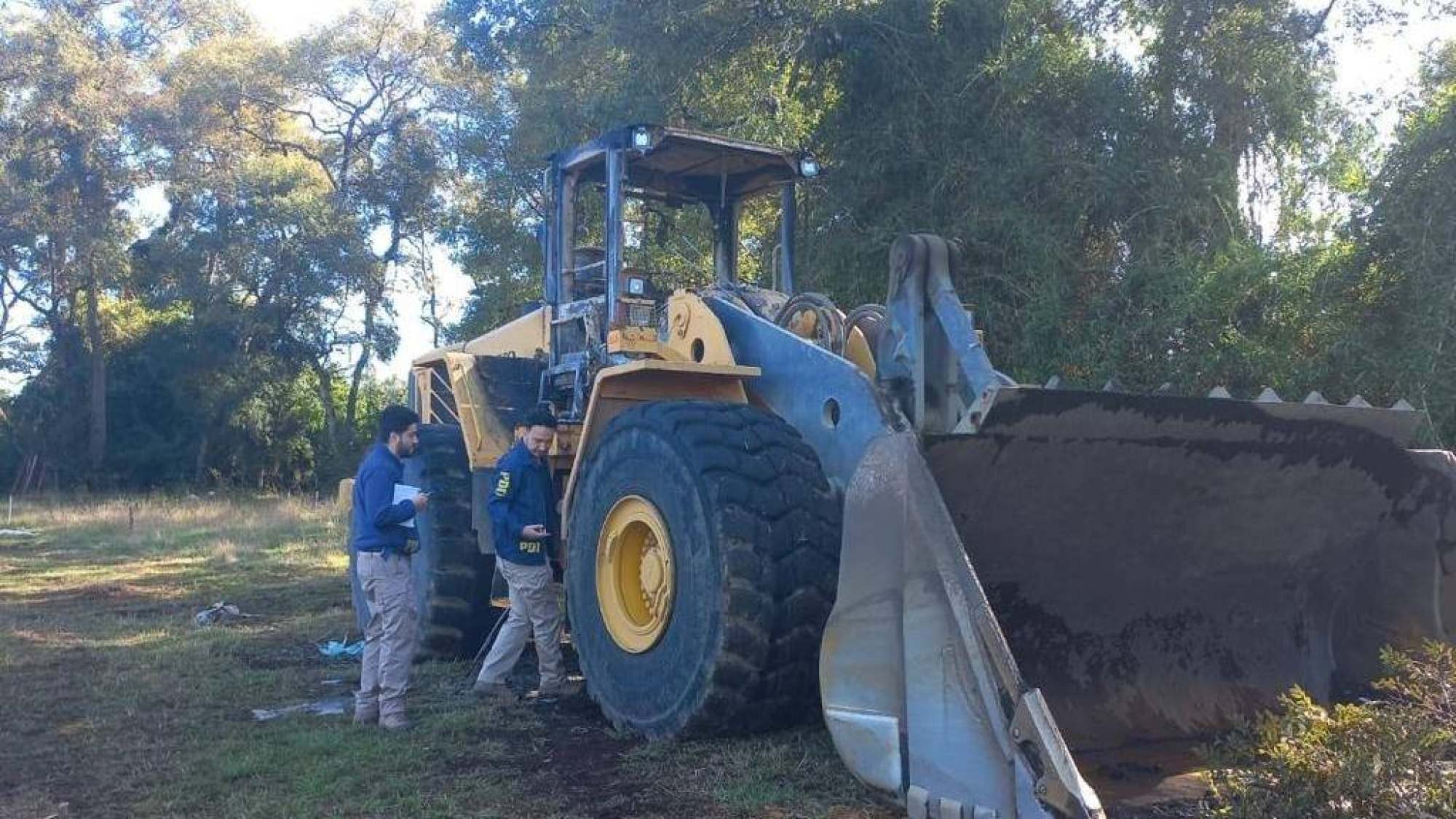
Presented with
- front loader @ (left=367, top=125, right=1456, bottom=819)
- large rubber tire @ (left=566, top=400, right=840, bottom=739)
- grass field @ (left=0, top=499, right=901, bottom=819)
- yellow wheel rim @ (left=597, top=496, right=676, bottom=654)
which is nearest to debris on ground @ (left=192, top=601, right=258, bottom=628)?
grass field @ (left=0, top=499, right=901, bottom=819)

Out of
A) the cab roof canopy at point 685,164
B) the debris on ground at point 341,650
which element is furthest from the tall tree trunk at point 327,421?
the cab roof canopy at point 685,164

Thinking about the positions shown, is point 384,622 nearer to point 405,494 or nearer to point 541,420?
point 405,494

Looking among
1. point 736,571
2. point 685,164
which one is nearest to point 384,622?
point 736,571

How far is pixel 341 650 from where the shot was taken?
870 centimetres

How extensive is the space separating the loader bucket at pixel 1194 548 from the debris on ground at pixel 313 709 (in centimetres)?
376

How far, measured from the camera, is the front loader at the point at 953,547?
4223mm

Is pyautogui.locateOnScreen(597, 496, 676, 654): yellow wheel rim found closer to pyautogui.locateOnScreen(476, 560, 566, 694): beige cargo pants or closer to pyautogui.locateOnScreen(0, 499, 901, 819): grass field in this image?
pyautogui.locateOnScreen(0, 499, 901, 819): grass field

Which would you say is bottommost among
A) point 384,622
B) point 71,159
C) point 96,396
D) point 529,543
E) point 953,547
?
point 384,622

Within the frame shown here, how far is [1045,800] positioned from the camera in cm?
357

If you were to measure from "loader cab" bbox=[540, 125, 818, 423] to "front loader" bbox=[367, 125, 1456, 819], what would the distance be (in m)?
0.84

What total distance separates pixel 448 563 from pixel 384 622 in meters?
1.36

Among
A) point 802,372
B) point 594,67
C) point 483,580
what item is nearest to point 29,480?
point 594,67

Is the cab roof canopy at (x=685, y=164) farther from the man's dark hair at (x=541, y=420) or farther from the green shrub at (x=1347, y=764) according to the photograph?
the green shrub at (x=1347, y=764)

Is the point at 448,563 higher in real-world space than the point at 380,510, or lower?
lower
